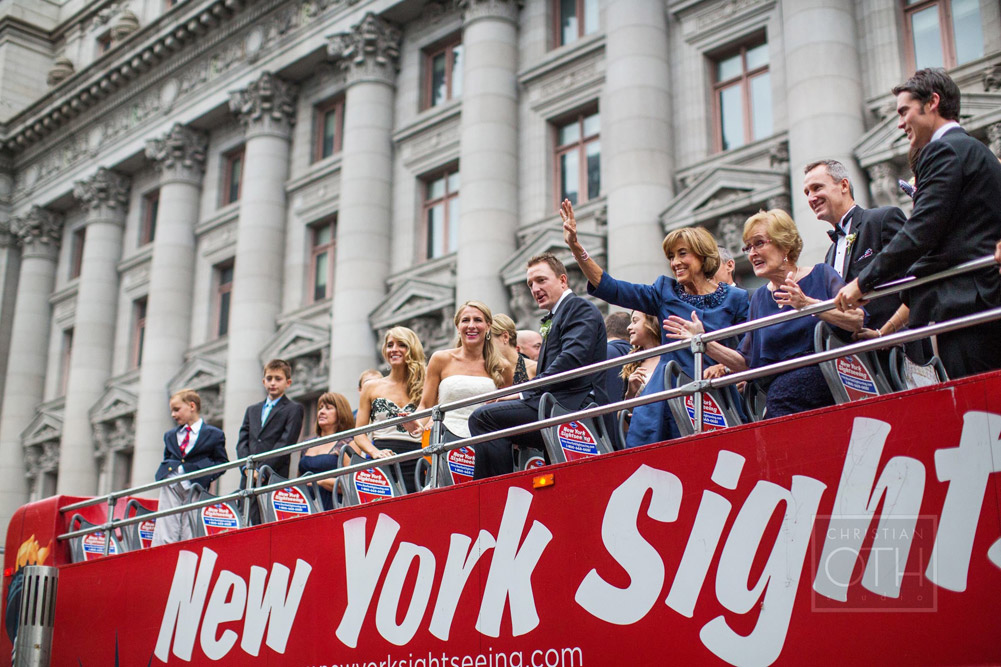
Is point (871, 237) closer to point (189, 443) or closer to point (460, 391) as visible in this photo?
point (460, 391)

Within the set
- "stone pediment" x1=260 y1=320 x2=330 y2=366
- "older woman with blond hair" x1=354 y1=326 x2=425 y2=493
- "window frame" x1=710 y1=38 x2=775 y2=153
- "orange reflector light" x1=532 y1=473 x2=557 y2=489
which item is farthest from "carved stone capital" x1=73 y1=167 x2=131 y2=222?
"orange reflector light" x1=532 y1=473 x2=557 y2=489

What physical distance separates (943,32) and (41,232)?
32061 mm

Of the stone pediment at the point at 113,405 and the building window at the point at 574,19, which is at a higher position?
the building window at the point at 574,19

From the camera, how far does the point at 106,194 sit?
3609cm

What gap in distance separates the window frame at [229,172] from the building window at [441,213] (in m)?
8.01

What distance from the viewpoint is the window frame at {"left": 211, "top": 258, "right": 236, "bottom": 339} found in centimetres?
3189

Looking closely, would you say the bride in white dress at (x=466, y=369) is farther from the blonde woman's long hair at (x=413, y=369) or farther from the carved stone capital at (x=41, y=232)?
the carved stone capital at (x=41, y=232)

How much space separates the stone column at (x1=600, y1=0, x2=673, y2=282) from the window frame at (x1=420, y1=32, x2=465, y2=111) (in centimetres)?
552

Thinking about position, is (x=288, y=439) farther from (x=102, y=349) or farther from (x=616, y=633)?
(x=102, y=349)

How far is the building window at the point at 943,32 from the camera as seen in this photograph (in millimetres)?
18031

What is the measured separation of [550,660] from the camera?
6160 millimetres

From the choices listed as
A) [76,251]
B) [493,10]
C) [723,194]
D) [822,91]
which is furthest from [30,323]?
[822,91]

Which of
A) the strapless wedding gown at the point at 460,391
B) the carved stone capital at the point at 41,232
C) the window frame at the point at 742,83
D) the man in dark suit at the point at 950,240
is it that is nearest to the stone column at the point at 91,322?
the carved stone capital at the point at 41,232

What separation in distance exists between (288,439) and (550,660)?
507 cm
